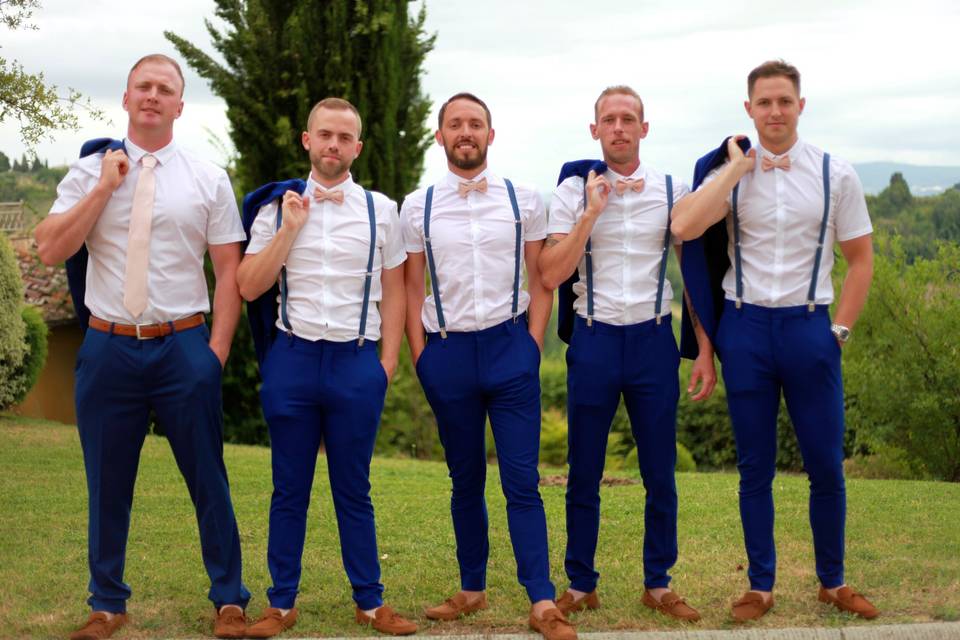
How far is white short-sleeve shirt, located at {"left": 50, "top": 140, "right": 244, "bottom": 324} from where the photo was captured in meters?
4.87

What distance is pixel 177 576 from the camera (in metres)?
6.12

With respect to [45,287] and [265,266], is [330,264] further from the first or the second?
[45,287]

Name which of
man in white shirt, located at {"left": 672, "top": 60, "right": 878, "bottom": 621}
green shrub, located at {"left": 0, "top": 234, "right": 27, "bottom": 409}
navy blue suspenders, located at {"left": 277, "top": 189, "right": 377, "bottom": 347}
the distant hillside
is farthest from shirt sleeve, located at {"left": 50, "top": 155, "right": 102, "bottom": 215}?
the distant hillside

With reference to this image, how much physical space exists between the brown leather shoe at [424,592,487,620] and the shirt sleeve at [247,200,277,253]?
1931 mm

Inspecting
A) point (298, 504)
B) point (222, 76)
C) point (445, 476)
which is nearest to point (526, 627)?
point (298, 504)

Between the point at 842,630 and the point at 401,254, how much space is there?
105 inches

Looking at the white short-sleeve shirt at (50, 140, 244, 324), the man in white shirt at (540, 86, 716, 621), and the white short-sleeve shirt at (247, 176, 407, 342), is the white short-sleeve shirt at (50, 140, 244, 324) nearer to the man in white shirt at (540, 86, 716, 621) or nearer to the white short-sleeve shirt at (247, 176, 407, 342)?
the white short-sleeve shirt at (247, 176, 407, 342)

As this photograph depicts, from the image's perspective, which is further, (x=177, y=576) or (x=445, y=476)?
(x=445, y=476)

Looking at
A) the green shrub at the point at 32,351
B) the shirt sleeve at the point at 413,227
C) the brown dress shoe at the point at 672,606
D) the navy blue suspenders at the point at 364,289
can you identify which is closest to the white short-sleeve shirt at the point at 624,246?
the shirt sleeve at the point at 413,227

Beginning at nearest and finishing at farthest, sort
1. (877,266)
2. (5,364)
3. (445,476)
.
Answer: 1. (445,476)
2. (5,364)
3. (877,266)

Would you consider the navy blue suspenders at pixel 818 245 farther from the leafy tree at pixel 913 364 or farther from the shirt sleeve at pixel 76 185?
the leafy tree at pixel 913 364

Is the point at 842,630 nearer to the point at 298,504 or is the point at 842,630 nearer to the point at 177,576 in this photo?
the point at 298,504

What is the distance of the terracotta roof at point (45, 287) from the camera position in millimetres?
17094

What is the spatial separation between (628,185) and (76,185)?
250 centimetres
